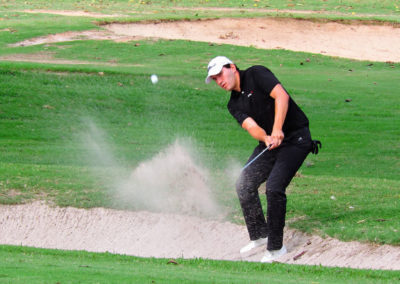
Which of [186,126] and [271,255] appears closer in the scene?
[271,255]

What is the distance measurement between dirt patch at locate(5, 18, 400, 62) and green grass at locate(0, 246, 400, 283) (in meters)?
21.3

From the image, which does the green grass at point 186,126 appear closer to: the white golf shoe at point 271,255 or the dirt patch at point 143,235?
the dirt patch at point 143,235

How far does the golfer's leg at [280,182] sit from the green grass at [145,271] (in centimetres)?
70

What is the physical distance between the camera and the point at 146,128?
1678 centimetres

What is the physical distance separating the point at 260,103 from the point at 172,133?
8.56m

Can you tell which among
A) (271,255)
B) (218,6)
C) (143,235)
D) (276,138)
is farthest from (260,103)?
(218,6)

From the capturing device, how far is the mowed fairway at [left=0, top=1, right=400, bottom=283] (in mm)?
7242

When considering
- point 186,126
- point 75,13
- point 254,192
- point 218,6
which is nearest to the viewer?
point 254,192

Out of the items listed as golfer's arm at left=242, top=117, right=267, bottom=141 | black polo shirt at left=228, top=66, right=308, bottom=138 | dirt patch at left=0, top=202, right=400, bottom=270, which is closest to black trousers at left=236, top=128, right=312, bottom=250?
black polo shirt at left=228, top=66, right=308, bottom=138

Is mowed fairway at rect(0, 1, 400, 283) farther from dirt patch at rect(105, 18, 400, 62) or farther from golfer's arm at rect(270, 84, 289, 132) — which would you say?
dirt patch at rect(105, 18, 400, 62)

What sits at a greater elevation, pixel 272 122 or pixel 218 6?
pixel 272 122

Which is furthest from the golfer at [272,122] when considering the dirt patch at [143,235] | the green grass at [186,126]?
the green grass at [186,126]

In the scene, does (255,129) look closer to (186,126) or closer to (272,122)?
(272,122)

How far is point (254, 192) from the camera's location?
8.40m
